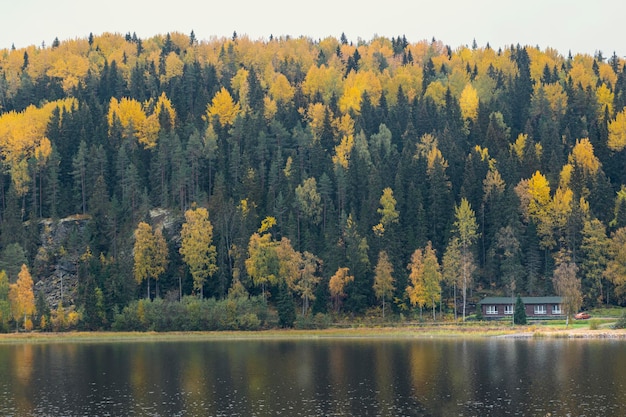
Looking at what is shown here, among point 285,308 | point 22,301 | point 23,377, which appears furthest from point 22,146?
point 23,377

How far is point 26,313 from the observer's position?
465ft

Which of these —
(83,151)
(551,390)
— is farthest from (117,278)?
(551,390)

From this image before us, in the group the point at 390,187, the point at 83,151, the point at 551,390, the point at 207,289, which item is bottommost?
the point at 551,390

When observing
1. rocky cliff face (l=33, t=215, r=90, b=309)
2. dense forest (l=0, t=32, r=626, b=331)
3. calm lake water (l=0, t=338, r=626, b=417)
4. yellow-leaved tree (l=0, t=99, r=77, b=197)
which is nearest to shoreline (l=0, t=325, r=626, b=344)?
dense forest (l=0, t=32, r=626, b=331)

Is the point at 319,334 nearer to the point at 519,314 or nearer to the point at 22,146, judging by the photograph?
the point at 519,314

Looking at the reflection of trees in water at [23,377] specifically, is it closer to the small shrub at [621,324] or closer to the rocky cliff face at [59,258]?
the rocky cliff face at [59,258]

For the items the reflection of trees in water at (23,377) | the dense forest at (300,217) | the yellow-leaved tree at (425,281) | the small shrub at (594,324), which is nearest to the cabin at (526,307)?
the dense forest at (300,217)

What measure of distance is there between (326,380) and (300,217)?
82.8m

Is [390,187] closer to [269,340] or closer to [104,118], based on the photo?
[269,340]

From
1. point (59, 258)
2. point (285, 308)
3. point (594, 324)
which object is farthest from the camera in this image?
point (59, 258)

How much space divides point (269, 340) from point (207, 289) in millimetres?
25078

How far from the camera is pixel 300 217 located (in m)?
165

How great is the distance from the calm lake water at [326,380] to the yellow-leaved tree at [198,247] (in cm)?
3204

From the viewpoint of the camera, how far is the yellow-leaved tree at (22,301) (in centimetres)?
14112
